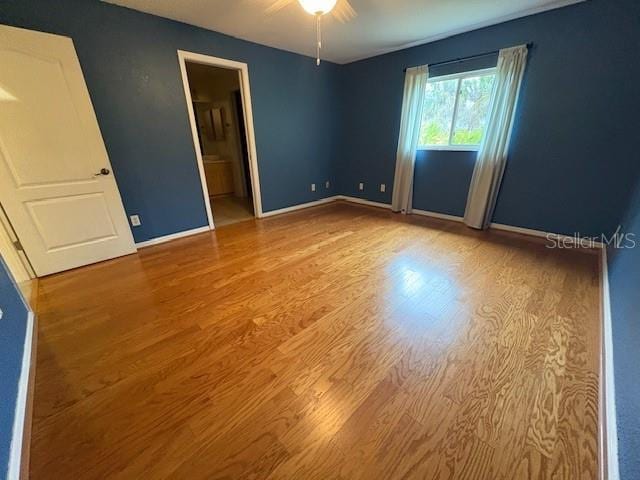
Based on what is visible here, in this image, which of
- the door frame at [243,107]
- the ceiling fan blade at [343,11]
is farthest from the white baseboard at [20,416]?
the ceiling fan blade at [343,11]

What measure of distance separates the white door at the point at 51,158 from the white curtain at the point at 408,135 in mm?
3676

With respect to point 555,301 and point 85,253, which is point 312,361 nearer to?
point 555,301

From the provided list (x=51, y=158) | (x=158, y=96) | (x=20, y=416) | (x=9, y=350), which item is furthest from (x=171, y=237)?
(x=20, y=416)

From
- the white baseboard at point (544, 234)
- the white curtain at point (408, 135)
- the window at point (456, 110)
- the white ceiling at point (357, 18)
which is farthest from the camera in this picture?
the white curtain at point (408, 135)

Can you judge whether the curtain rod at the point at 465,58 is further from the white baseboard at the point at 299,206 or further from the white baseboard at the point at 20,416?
the white baseboard at the point at 20,416

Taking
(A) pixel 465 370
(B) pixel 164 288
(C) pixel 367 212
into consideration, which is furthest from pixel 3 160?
(C) pixel 367 212

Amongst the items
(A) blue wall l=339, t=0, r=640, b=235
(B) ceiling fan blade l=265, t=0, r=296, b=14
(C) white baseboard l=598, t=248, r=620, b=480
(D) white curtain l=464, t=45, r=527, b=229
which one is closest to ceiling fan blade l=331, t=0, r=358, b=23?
(B) ceiling fan blade l=265, t=0, r=296, b=14

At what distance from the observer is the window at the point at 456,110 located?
312 centimetres

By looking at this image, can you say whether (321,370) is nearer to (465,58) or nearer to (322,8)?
(322,8)

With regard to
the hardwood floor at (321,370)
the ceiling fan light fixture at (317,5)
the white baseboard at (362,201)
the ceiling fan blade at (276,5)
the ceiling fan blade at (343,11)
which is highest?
the ceiling fan blade at (343,11)

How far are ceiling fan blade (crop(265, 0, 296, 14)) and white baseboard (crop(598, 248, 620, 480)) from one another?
136 inches

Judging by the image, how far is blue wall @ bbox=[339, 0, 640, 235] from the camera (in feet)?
7.58

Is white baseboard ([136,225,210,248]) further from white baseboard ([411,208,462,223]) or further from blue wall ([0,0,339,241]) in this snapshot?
white baseboard ([411,208,462,223])

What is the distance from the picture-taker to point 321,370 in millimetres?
1337
